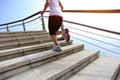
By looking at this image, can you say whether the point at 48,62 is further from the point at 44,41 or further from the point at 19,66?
the point at 44,41

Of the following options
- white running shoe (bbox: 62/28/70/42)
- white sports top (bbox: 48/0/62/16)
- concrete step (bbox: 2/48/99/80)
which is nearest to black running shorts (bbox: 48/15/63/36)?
white sports top (bbox: 48/0/62/16)

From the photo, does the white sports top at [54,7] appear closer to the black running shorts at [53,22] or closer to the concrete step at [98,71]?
the black running shorts at [53,22]

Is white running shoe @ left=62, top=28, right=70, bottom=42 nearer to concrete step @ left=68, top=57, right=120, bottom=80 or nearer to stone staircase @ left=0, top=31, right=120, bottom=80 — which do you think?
stone staircase @ left=0, top=31, right=120, bottom=80

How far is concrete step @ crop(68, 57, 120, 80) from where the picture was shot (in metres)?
2.44

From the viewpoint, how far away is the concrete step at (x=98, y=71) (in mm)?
2439

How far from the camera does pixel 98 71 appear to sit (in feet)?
8.78

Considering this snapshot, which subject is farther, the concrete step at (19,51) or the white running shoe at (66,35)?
the white running shoe at (66,35)

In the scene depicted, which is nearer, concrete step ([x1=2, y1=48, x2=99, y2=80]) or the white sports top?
concrete step ([x1=2, y1=48, x2=99, y2=80])

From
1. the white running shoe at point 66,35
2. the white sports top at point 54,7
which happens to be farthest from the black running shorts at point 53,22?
the white running shoe at point 66,35

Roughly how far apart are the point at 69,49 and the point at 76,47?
0.35m

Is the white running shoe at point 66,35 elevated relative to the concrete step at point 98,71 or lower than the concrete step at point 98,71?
elevated

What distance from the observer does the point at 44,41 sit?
392 centimetres

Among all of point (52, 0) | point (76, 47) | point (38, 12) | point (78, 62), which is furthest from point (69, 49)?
point (38, 12)

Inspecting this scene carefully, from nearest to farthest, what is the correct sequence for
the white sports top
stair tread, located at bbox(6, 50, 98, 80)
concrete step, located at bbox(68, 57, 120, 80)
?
stair tread, located at bbox(6, 50, 98, 80) < concrete step, located at bbox(68, 57, 120, 80) < the white sports top
